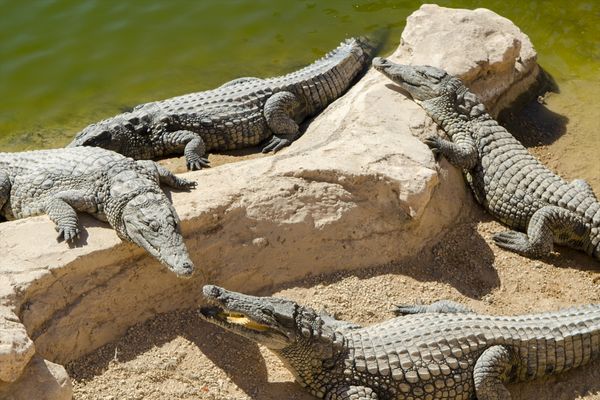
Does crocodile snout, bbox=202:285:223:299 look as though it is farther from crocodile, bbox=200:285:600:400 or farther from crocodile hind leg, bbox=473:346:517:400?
crocodile hind leg, bbox=473:346:517:400

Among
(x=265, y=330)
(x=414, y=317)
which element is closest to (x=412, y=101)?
(x=414, y=317)

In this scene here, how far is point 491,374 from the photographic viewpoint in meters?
4.72

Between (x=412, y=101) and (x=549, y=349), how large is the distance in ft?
10.1

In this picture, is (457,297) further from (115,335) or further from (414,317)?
(115,335)

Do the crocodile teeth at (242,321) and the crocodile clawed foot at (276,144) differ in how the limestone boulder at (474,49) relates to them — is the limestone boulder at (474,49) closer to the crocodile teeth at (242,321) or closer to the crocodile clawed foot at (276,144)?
the crocodile clawed foot at (276,144)

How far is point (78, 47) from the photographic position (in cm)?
974

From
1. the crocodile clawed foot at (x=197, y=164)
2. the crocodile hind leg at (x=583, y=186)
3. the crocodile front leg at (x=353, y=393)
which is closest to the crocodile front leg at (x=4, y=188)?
the crocodile clawed foot at (x=197, y=164)

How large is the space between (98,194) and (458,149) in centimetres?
314

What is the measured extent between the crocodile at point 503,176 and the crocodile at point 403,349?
1456 mm

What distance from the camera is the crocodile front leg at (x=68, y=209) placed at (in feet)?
17.1

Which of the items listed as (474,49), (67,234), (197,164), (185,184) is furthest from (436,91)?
(67,234)

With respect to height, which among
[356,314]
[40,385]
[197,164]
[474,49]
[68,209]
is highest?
[474,49]

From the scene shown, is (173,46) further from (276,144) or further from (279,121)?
(276,144)

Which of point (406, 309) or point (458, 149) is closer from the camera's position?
point (406, 309)
